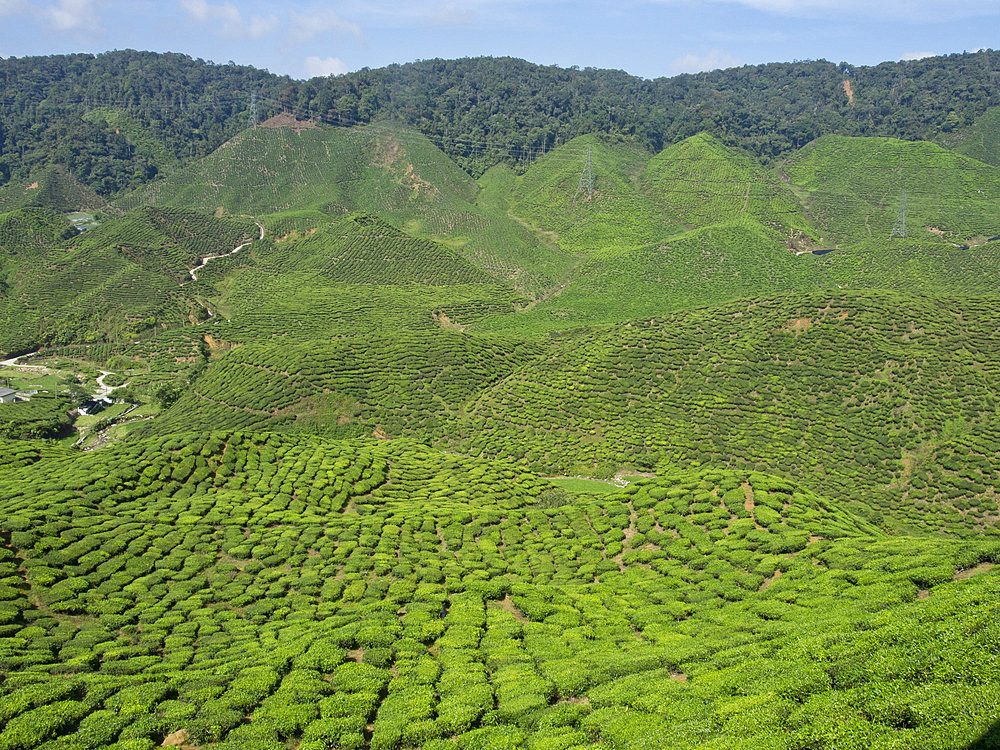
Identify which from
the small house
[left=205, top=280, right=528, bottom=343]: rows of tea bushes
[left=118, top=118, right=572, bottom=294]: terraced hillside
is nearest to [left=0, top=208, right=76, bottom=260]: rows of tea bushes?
[left=118, top=118, right=572, bottom=294]: terraced hillside

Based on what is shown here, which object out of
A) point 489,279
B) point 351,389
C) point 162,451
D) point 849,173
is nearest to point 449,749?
point 162,451

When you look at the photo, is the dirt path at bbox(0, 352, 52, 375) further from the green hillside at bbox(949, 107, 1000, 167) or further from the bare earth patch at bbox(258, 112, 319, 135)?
the green hillside at bbox(949, 107, 1000, 167)

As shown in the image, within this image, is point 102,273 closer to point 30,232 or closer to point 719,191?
point 30,232

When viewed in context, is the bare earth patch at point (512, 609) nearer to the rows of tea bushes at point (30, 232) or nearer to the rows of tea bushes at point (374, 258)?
the rows of tea bushes at point (374, 258)

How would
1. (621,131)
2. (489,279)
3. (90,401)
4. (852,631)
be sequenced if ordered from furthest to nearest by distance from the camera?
(621,131) → (489,279) → (90,401) → (852,631)

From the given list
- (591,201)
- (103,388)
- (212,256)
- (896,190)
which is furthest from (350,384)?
(896,190)

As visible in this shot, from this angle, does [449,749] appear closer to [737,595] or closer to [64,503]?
[737,595]
